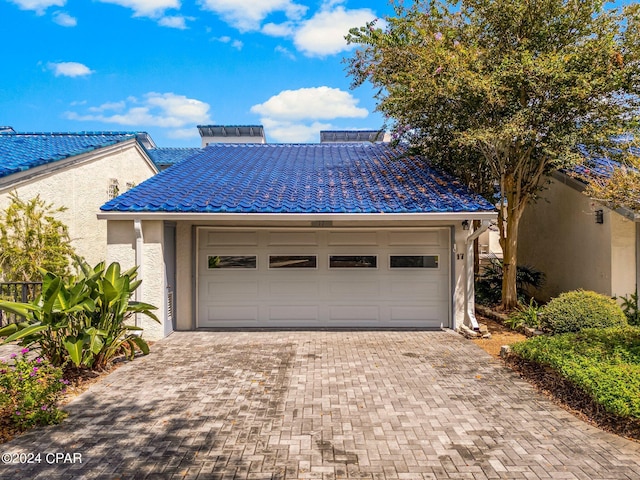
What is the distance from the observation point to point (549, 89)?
25.6 ft

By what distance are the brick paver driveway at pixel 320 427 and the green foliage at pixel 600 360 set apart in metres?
0.40

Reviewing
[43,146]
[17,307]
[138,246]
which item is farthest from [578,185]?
[43,146]

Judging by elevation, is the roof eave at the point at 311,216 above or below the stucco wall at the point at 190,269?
above

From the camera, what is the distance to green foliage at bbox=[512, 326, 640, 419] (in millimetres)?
4320

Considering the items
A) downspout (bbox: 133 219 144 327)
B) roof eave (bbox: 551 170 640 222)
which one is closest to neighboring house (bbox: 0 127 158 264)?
downspout (bbox: 133 219 144 327)

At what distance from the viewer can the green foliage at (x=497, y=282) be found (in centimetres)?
1070

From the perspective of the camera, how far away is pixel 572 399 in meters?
4.90

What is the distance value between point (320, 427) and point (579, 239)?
342 inches

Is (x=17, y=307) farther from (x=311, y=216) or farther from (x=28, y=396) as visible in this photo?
(x=311, y=216)

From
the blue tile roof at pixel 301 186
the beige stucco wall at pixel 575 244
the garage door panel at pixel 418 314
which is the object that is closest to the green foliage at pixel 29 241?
the blue tile roof at pixel 301 186

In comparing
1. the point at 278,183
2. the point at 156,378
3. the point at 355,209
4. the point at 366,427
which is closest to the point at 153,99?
the point at 278,183

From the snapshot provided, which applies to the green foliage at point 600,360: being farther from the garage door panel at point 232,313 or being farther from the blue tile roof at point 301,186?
the garage door panel at point 232,313

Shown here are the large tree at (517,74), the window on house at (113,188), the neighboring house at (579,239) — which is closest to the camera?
the large tree at (517,74)

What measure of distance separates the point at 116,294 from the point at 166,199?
2817mm
